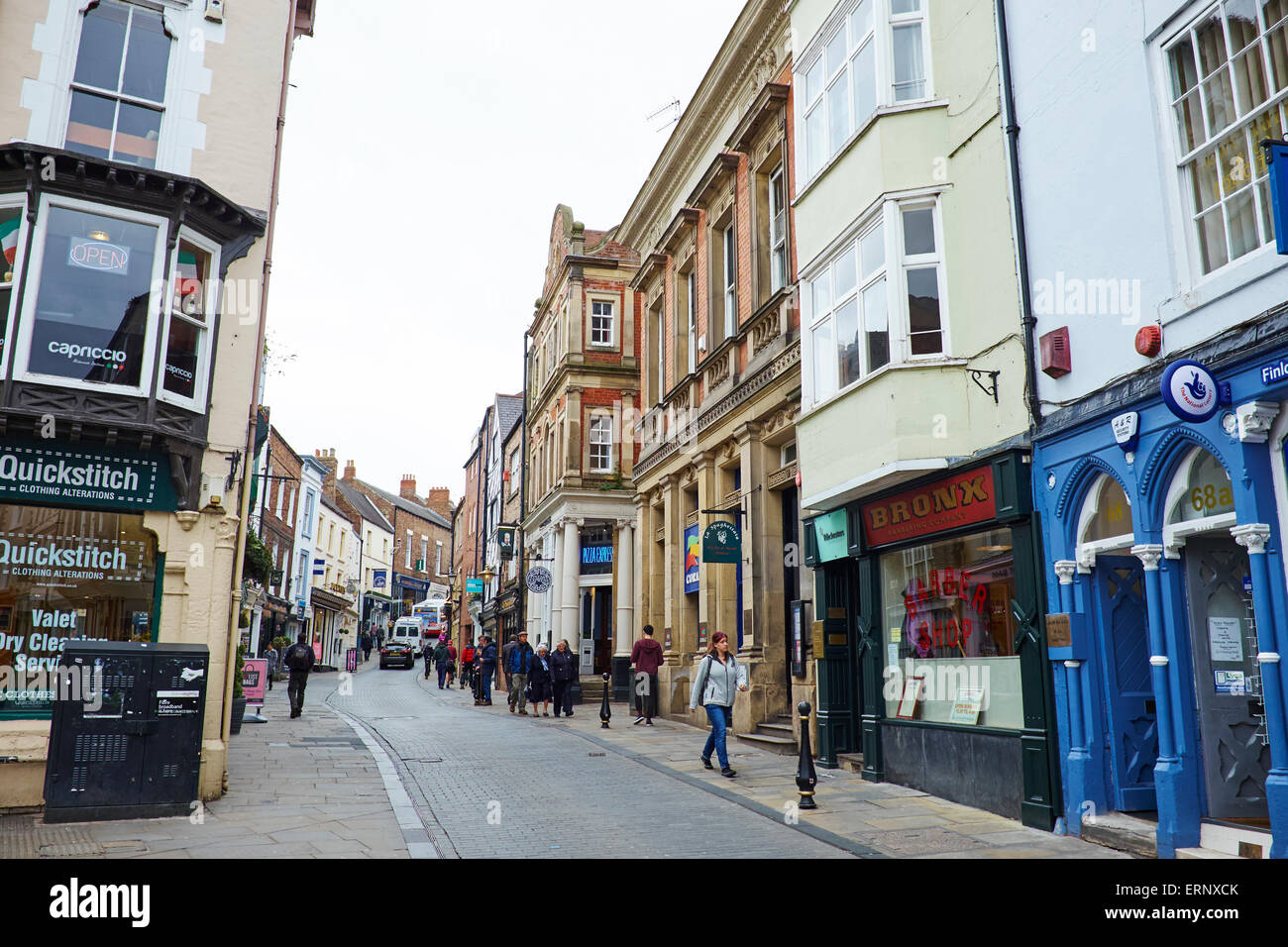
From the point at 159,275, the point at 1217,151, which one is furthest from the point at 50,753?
the point at 1217,151

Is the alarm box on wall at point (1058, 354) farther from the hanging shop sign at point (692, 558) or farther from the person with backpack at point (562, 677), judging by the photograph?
the person with backpack at point (562, 677)

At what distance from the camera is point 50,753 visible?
8836mm

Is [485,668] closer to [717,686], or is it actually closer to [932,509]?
[717,686]

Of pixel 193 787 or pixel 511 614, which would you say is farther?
pixel 511 614

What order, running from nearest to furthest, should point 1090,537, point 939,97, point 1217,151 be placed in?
1. point 1217,151
2. point 1090,537
3. point 939,97

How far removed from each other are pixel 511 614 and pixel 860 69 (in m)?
29.2

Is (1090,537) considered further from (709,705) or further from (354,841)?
(354,841)

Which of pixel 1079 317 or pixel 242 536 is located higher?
pixel 1079 317

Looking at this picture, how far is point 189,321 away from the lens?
10.8 meters

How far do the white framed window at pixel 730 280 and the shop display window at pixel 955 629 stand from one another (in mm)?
7362

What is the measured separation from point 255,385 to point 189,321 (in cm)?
106

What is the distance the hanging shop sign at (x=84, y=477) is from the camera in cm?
980

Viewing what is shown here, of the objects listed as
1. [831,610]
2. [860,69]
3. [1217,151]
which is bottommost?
[831,610]

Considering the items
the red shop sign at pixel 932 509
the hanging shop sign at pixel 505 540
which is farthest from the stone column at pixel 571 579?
the red shop sign at pixel 932 509
